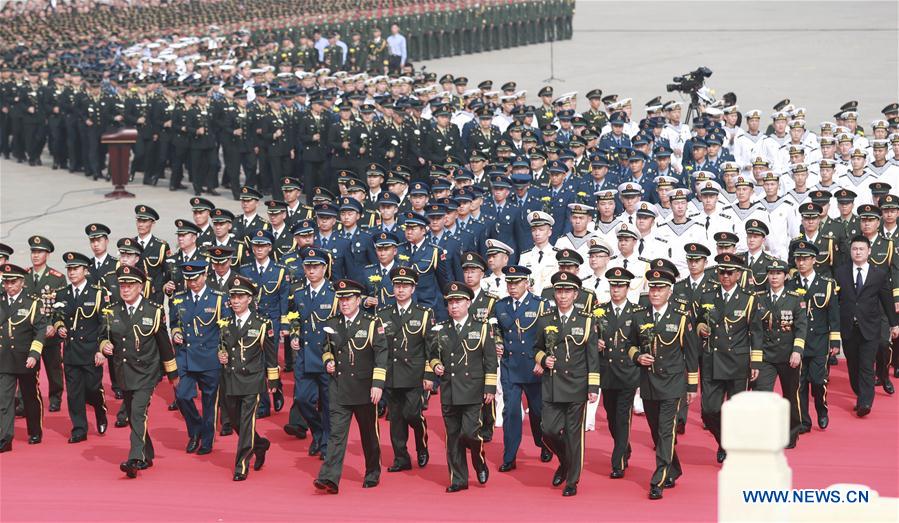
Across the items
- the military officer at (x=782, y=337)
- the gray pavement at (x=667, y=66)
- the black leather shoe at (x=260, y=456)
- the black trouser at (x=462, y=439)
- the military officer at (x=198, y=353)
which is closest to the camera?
the black trouser at (x=462, y=439)

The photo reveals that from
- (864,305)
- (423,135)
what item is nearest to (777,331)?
(864,305)

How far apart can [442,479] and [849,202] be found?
17.6 ft

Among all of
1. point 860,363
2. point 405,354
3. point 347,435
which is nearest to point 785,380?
point 860,363

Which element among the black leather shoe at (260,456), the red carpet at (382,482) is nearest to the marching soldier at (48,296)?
the red carpet at (382,482)

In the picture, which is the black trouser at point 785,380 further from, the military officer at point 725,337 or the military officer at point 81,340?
the military officer at point 81,340

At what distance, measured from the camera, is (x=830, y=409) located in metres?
13.0

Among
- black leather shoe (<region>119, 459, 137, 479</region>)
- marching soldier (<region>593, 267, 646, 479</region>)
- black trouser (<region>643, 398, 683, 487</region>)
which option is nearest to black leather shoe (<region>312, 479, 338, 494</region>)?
black leather shoe (<region>119, 459, 137, 479</region>)

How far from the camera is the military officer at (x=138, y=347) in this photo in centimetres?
1176

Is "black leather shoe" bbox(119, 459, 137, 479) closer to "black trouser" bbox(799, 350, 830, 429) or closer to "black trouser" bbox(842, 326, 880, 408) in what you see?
"black trouser" bbox(799, 350, 830, 429)

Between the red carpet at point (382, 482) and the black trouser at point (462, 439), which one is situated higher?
the black trouser at point (462, 439)

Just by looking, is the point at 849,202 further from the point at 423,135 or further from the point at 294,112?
the point at 294,112

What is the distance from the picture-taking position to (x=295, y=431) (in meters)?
12.5

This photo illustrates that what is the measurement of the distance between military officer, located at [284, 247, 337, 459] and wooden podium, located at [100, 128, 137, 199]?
40.8 ft

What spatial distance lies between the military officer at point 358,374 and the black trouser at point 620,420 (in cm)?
173
